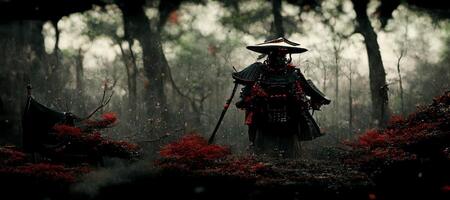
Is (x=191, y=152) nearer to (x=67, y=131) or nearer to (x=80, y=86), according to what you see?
(x=67, y=131)

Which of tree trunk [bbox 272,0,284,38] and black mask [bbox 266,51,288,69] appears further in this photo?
tree trunk [bbox 272,0,284,38]

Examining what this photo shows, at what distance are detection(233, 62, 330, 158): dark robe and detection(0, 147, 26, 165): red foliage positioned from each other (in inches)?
187

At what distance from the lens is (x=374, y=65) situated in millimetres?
18078

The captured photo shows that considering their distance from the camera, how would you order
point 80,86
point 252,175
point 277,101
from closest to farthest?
point 252,175, point 277,101, point 80,86

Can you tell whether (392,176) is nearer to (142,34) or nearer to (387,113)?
(387,113)

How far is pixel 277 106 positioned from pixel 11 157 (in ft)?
19.0

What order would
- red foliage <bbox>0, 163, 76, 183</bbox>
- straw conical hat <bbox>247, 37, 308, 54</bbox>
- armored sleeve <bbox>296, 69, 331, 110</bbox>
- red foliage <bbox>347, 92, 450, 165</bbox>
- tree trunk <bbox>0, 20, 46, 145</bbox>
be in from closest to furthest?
red foliage <bbox>0, 163, 76, 183</bbox>, red foliage <bbox>347, 92, 450, 165</bbox>, straw conical hat <bbox>247, 37, 308, 54</bbox>, armored sleeve <bbox>296, 69, 331, 110</bbox>, tree trunk <bbox>0, 20, 46, 145</bbox>

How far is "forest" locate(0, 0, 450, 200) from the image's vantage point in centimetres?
715

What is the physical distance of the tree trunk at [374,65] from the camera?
17634 mm

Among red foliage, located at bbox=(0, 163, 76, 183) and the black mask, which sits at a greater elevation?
the black mask

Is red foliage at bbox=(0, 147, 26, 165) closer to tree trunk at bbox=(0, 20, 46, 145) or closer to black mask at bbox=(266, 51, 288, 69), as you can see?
black mask at bbox=(266, 51, 288, 69)

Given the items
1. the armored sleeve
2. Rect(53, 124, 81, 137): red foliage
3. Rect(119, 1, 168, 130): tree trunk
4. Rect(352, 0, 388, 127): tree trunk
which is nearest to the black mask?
the armored sleeve

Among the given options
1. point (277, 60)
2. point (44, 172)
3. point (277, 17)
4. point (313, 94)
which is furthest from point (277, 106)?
point (277, 17)

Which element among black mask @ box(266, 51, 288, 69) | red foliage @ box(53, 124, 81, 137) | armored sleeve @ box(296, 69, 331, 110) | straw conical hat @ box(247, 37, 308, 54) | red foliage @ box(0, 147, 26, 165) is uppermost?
straw conical hat @ box(247, 37, 308, 54)
